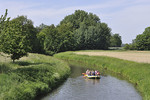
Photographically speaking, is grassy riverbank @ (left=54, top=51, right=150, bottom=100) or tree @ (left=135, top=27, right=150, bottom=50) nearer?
grassy riverbank @ (left=54, top=51, right=150, bottom=100)

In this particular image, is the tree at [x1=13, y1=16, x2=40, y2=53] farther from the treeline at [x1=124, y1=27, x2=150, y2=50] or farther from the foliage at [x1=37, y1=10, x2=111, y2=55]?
the treeline at [x1=124, y1=27, x2=150, y2=50]

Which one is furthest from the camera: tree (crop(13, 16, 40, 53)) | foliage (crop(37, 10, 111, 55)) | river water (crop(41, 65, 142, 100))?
foliage (crop(37, 10, 111, 55))

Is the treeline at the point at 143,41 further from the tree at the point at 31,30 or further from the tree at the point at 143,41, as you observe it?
the tree at the point at 31,30

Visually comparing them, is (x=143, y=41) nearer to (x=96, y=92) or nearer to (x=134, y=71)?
(x=134, y=71)

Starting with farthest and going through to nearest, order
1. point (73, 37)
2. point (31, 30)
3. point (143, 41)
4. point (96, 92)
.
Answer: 1. point (143, 41)
2. point (73, 37)
3. point (31, 30)
4. point (96, 92)

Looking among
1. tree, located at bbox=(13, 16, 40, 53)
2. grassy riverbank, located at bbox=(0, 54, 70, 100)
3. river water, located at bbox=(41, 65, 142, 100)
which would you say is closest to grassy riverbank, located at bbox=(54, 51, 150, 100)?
river water, located at bbox=(41, 65, 142, 100)

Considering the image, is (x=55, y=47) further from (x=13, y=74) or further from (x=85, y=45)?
(x=13, y=74)

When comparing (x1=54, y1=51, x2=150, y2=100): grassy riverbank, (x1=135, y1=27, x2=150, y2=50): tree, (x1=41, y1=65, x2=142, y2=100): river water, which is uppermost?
(x1=135, y1=27, x2=150, y2=50): tree

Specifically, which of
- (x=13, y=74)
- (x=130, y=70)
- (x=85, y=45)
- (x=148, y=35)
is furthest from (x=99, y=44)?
(x=13, y=74)

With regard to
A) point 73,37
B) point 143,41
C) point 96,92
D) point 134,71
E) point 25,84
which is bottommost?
point 96,92

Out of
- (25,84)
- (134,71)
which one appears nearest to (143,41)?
(134,71)

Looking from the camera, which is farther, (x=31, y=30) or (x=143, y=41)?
(x=143, y=41)

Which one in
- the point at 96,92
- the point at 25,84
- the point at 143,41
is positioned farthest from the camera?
the point at 143,41

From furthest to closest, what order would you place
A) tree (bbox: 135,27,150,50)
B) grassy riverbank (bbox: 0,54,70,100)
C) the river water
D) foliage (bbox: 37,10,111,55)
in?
1. tree (bbox: 135,27,150,50)
2. foliage (bbox: 37,10,111,55)
3. the river water
4. grassy riverbank (bbox: 0,54,70,100)
